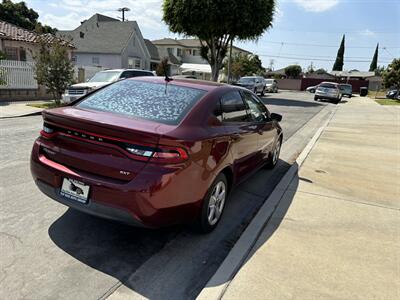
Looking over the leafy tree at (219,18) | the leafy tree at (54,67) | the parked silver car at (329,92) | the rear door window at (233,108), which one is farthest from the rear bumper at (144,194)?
the parked silver car at (329,92)

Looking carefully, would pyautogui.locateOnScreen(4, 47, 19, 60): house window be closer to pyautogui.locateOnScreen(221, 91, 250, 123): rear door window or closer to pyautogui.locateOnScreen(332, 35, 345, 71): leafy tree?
pyautogui.locateOnScreen(221, 91, 250, 123): rear door window

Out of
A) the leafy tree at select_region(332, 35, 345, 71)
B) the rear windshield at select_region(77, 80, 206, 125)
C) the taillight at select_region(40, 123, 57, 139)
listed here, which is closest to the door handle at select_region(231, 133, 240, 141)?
the rear windshield at select_region(77, 80, 206, 125)

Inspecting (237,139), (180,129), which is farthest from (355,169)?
(180,129)

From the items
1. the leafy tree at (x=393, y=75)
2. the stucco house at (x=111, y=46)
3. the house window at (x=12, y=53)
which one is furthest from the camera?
the stucco house at (x=111, y=46)

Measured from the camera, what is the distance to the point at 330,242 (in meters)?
3.65

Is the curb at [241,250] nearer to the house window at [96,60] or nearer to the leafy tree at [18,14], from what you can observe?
the house window at [96,60]

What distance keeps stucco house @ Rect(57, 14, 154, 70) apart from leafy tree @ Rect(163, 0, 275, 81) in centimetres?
998

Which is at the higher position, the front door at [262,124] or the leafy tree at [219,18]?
the leafy tree at [219,18]

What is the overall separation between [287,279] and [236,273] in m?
0.44

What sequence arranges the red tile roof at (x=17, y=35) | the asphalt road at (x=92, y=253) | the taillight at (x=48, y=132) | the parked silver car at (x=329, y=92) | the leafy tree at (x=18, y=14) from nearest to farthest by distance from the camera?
the asphalt road at (x=92, y=253) < the taillight at (x=48, y=132) < the red tile roof at (x=17, y=35) < the parked silver car at (x=329, y=92) < the leafy tree at (x=18, y=14)

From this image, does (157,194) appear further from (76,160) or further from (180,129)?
(76,160)

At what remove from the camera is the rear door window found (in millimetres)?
3939

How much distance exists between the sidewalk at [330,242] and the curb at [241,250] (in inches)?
2.1

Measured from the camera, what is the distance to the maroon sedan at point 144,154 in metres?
2.89
